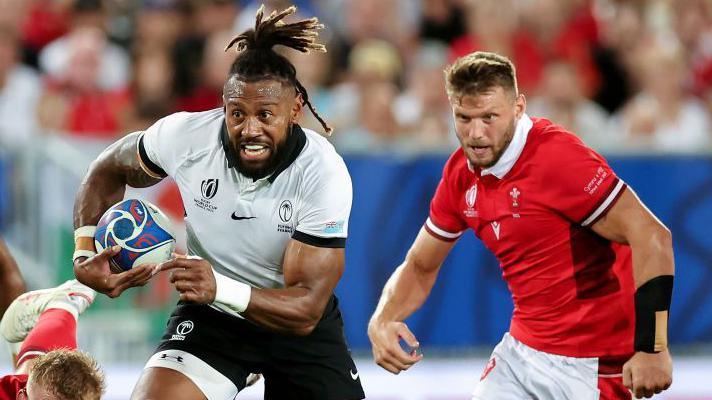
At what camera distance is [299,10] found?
11055 mm

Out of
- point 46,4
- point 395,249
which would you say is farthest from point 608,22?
point 46,4

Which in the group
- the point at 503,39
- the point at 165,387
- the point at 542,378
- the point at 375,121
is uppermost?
the point at 503,39

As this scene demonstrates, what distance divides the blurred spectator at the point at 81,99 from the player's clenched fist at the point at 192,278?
16.2 ft

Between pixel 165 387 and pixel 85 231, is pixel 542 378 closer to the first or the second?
pixel 165 387

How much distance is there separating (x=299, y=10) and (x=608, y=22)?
2.93 metres

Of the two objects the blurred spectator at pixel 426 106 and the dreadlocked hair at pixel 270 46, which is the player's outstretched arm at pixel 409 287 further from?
the blurred spectator at pixel 426 106

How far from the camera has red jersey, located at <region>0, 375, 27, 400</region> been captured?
4855 mm

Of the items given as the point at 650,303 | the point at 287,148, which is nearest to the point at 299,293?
the point at 287,148

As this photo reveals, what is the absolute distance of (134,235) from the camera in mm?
4957

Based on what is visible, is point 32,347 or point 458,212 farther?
point 458,212

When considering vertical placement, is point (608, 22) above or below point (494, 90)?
above

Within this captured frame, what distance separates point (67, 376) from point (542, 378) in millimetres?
2139

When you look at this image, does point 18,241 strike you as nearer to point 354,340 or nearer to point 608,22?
point 354,340

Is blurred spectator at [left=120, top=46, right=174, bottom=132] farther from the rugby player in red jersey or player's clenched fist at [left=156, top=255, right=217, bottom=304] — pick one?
player's clenched fist at [left=156, top=255, right=217, bottom=304]
